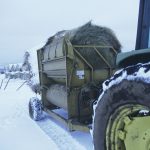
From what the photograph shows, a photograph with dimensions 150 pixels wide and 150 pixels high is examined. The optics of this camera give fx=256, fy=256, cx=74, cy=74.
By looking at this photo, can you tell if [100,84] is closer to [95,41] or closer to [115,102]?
[95,41]

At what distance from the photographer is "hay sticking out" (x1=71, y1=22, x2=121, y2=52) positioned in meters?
5.20

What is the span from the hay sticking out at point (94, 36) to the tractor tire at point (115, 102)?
3117 mm

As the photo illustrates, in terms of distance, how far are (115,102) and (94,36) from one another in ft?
11.7

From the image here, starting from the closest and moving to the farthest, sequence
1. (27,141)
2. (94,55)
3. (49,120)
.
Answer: (27,141)
(94,55)
(49,120)

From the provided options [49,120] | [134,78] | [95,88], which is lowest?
[49,120]

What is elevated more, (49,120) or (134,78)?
(134,78)

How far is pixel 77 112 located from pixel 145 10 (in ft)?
9.32

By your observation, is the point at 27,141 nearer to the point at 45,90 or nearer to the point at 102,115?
the point at 45,90

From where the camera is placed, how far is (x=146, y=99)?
1677mm

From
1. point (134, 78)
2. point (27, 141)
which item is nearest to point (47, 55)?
point (27, 141)

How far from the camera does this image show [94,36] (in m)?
5.38

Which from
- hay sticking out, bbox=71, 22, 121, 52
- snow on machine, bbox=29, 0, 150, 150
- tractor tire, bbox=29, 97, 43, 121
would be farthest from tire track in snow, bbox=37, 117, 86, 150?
hay sticking out, bbox=71, 22, 121, 52

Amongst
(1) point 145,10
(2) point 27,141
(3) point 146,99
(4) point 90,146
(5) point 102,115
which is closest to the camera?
(3) point 146,99

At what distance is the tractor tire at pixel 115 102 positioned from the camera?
5.62 feet
